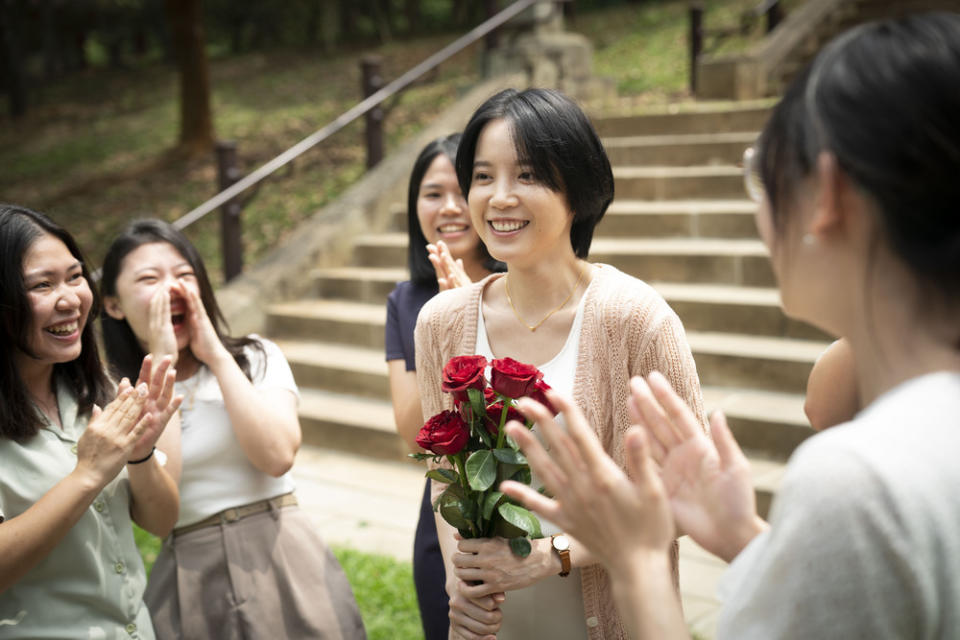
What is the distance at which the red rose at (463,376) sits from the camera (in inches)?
68.6

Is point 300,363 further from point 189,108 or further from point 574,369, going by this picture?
point 189,108

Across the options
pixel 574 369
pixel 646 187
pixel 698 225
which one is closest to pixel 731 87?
pixel 646 187

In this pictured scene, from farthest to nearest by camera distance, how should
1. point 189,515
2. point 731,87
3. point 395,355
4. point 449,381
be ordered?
point 731,87
point 395,355
point 189,515
point 449,381

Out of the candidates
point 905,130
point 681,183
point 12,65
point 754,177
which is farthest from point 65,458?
point 12,65

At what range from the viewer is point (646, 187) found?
25.2 feet

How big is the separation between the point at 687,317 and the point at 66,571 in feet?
15.5

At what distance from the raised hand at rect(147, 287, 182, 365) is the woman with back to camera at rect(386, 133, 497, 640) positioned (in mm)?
740

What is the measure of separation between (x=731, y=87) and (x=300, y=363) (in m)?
6.06

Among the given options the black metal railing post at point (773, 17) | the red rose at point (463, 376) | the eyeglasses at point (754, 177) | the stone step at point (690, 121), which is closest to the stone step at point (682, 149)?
→ the stone step at point (690, 121)

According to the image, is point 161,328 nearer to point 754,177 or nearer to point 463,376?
point 463,376

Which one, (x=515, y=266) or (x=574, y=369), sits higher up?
(x=515, y=266)

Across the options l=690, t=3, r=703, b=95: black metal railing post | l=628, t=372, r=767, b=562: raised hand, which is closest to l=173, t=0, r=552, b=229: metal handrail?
l=690, t=3, r=703, b=95: black metal railing post

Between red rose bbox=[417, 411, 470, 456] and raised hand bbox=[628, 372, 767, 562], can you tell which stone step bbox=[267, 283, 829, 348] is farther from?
raised hand bbox=[628, 372, 767, 562]

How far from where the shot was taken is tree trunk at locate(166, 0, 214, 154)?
1238 centimetres
